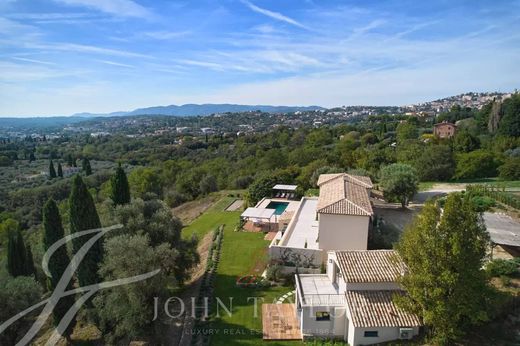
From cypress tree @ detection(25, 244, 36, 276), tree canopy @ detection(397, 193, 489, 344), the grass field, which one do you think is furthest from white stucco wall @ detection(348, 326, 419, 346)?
the grass field

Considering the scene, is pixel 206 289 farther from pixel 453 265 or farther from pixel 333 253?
pixel 453 265

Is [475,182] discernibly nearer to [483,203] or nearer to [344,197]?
[483,203]

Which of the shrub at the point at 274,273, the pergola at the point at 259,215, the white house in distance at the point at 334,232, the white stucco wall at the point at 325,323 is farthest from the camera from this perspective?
the pergola at the point at 259,215

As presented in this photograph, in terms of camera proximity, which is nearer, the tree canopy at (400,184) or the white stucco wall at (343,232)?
the white stucco wall at (343,232)

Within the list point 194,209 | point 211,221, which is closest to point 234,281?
point 211,221

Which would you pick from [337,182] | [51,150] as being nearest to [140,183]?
[337,182]

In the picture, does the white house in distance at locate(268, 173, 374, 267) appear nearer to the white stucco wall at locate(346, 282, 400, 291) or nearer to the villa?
the villa

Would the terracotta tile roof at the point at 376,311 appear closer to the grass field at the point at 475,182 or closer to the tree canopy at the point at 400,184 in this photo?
the tree canopy at the point at 400,184

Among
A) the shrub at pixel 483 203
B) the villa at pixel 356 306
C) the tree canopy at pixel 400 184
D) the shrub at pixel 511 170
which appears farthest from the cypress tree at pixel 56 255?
the shrub at pixel 511 170
